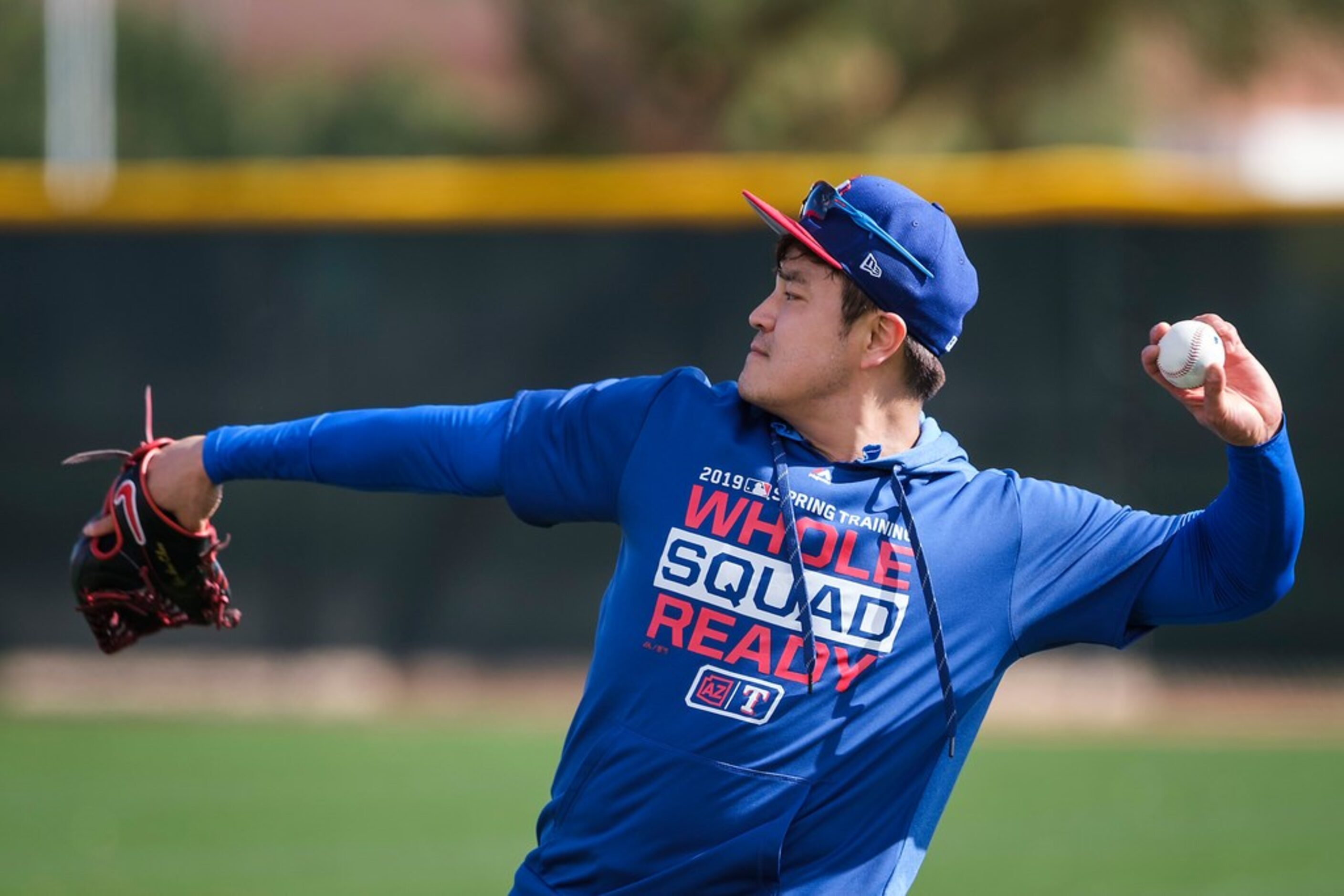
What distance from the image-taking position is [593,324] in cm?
962

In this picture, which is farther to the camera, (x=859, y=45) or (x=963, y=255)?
(x=859, y=45)

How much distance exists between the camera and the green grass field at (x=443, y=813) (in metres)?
5.82

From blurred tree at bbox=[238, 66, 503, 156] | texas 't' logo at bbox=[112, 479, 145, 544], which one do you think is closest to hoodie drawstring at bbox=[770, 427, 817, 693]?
texas 't' logo at bbox=[112, 479, 145, 544]

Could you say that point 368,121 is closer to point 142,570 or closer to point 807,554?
point 142,570

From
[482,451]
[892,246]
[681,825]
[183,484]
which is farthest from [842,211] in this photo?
[183,484]

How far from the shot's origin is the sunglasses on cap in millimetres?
2885

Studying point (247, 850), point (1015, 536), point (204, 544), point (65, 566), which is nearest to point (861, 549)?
point (1015, 536)

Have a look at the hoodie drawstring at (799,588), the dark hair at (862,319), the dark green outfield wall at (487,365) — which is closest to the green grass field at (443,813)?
the dark green outfield wall at (487,365)

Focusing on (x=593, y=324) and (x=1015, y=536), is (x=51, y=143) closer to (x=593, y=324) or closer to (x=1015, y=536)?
(x=593, y=324)

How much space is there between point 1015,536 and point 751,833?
0.66 meters

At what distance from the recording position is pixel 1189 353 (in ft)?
8.95

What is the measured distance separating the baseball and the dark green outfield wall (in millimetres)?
6432

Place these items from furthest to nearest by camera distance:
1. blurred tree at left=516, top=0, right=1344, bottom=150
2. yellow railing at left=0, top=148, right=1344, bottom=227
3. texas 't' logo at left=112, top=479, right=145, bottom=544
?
1. blurred tree at left=516, top=0, right=1344, bottom=150
2. yellow railing at left=0, top=148, right=1344, bottom=227
3. texas 't' logo at left=112, top=479, right=145, bottom=544

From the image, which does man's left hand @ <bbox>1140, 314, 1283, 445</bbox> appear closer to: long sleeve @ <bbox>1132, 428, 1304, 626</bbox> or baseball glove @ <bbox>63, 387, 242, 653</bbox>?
long sleeve @ <bbox>1132, 428, 1304, 626</bbox>
